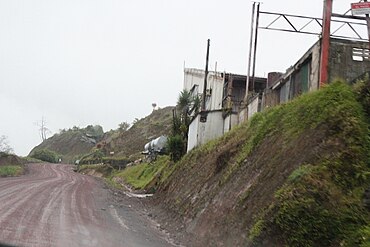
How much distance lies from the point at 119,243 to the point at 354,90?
6835 millimetres

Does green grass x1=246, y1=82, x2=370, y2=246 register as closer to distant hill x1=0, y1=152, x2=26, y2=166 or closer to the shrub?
distant hill x1=0, y1=152, x2=26, y2=166

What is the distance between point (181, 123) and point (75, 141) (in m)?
92.9

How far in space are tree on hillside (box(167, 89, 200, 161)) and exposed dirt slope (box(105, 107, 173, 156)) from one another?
1412 inches

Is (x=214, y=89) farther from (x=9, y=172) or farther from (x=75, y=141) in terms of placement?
(x=75, y=141)

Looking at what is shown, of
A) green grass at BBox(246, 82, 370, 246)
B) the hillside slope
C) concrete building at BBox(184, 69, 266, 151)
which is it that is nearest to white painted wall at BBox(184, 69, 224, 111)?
concrete building at BBox(184, 69, 266, 151)

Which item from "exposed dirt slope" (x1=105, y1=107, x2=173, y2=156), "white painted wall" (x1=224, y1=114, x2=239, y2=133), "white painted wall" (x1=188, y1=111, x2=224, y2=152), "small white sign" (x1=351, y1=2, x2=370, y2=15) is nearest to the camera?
"small white sign" (x1=351, y1=2, x2=370, y2=15)

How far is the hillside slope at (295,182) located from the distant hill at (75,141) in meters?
105

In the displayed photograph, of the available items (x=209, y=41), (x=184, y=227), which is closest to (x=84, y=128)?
(x=209, y=41)

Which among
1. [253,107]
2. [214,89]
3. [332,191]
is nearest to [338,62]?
[253,107]

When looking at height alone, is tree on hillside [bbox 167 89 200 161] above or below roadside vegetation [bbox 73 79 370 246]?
above

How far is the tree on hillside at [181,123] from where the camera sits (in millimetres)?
33344

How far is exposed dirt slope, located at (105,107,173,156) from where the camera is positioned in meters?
78.8

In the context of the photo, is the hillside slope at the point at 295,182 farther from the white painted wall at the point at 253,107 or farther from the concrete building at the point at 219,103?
the concrete building at the point at 219,103

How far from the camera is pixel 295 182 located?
9.55m
